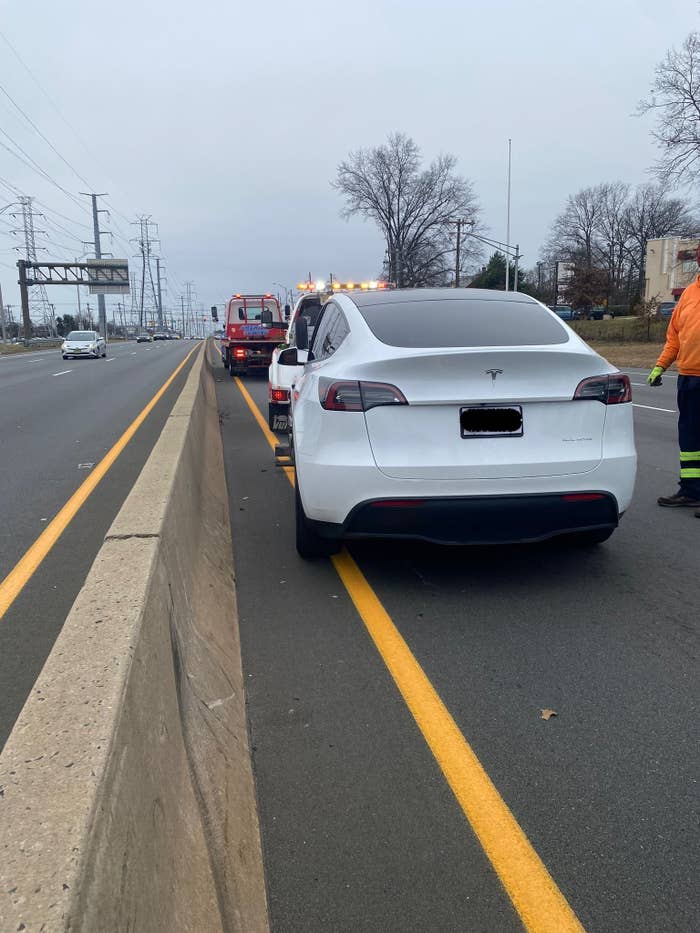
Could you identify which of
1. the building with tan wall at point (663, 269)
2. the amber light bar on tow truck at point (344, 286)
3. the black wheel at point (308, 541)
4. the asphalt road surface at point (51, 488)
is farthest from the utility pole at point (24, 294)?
the black wheel at point (308, 541)

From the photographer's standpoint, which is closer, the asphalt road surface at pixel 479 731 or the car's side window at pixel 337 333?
the asphalt road surface at pixel 479 731

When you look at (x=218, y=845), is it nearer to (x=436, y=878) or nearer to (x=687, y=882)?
(x=436, y=878)

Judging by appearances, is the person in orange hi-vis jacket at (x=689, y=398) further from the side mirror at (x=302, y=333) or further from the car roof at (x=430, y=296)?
the side mirror at (x=302, y=333)

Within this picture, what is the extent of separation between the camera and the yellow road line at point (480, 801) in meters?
2.08

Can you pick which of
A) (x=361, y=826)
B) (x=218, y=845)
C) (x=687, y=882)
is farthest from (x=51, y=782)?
(x=687, y=882)

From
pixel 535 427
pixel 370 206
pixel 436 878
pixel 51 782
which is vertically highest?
pixel 370 206

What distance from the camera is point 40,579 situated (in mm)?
4672

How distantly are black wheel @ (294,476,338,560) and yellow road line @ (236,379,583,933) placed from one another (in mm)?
886

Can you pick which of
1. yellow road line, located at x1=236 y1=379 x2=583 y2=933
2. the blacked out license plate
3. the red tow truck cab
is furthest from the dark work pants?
the red tow truck cab

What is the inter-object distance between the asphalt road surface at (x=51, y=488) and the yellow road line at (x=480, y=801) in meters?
1.64

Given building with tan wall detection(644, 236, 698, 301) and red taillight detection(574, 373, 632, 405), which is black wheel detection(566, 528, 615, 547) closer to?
red taillight detection(574, 373, 632, 405)

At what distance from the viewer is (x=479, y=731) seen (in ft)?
9.74

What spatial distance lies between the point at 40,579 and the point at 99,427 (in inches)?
300

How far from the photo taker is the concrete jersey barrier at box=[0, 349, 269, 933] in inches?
55.0
